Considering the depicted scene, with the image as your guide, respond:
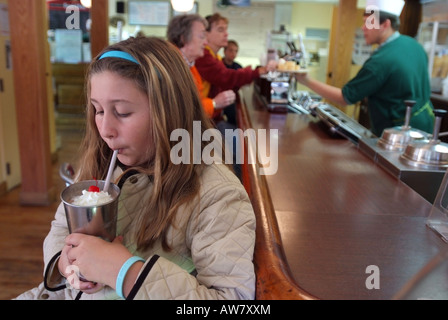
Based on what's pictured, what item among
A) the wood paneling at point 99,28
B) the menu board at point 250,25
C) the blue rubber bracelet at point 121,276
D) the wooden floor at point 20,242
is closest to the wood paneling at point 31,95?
the wooden floor at point 20,242

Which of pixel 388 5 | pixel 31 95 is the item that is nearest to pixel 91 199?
pixel 388 5

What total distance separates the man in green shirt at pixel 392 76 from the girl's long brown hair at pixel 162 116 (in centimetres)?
169

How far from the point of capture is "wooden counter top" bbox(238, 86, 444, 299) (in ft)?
2.60

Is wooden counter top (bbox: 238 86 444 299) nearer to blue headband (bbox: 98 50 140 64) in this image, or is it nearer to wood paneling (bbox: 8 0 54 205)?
blue headband (bbox: 98 50 140 64)

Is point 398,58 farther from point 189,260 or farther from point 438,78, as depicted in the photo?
point 438,78

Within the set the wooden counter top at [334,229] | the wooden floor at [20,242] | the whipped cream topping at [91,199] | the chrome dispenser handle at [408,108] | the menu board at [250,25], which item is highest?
the menu board at [250,25]

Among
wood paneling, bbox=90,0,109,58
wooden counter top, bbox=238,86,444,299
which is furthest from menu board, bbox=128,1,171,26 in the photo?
wooden counter top, bbox=238,86,444,299

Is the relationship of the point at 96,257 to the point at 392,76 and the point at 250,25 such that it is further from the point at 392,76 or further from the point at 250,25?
the point at 250,25

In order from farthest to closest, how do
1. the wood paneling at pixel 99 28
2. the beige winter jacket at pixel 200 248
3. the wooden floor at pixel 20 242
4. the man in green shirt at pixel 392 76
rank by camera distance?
the wood paneling at pixel 99 28
the wooden floor at pixel 20 242
the man in green shirt at pixel 392 76
the beige winter jacket at pixel 200 248

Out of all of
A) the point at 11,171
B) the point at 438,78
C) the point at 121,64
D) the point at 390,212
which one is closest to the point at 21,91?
the point at 11,171

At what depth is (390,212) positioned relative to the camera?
1211 millimetres

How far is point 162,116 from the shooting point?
952 millimetres

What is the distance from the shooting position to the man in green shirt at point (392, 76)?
7.61ft

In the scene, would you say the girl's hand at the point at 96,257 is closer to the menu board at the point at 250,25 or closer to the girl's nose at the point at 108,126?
the girl's nose at the point at 108,126
